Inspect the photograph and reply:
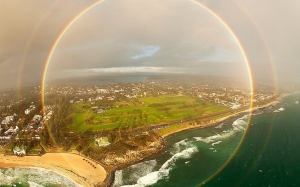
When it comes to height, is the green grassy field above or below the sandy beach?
above


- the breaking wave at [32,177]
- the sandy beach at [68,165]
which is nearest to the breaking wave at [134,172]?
the sandy beach at [68,165]

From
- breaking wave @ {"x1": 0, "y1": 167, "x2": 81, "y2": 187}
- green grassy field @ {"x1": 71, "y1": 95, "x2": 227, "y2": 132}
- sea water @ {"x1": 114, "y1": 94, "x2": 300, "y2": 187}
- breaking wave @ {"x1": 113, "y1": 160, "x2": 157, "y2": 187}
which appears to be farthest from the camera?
green grassy field @ {"x1": 71, "y1": 95, "x2": 227, "y2": 132}

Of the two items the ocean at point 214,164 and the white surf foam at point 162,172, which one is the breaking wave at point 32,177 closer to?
the ocean at point 214,164

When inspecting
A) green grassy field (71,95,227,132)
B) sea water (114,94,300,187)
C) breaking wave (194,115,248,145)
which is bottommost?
sea water (114,94,300,187)

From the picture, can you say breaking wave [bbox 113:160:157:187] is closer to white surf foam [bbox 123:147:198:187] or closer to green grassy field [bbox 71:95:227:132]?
white surf foam [bbox 123:147:198:187]

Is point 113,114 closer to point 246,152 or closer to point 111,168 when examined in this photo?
point 111,168

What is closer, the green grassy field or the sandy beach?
the sandy beach

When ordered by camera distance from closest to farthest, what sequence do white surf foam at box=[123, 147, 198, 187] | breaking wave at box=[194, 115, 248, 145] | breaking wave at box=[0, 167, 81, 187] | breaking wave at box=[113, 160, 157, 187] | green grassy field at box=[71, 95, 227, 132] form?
white surf foam at box=[123, 147, 198, 187], breaking wave at box=[113, 160, 157, 187], breaking wave at box=[0, 167, 81, 187], breaking wave at box=[194, 115, 248, 145], green grassy field at box=[71, 95, 227, 132]

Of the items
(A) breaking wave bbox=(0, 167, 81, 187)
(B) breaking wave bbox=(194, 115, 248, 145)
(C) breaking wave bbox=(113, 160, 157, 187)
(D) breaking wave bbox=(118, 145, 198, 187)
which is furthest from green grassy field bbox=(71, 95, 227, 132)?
(C) breaking wave bbox=(113, 160, 157, 187)
